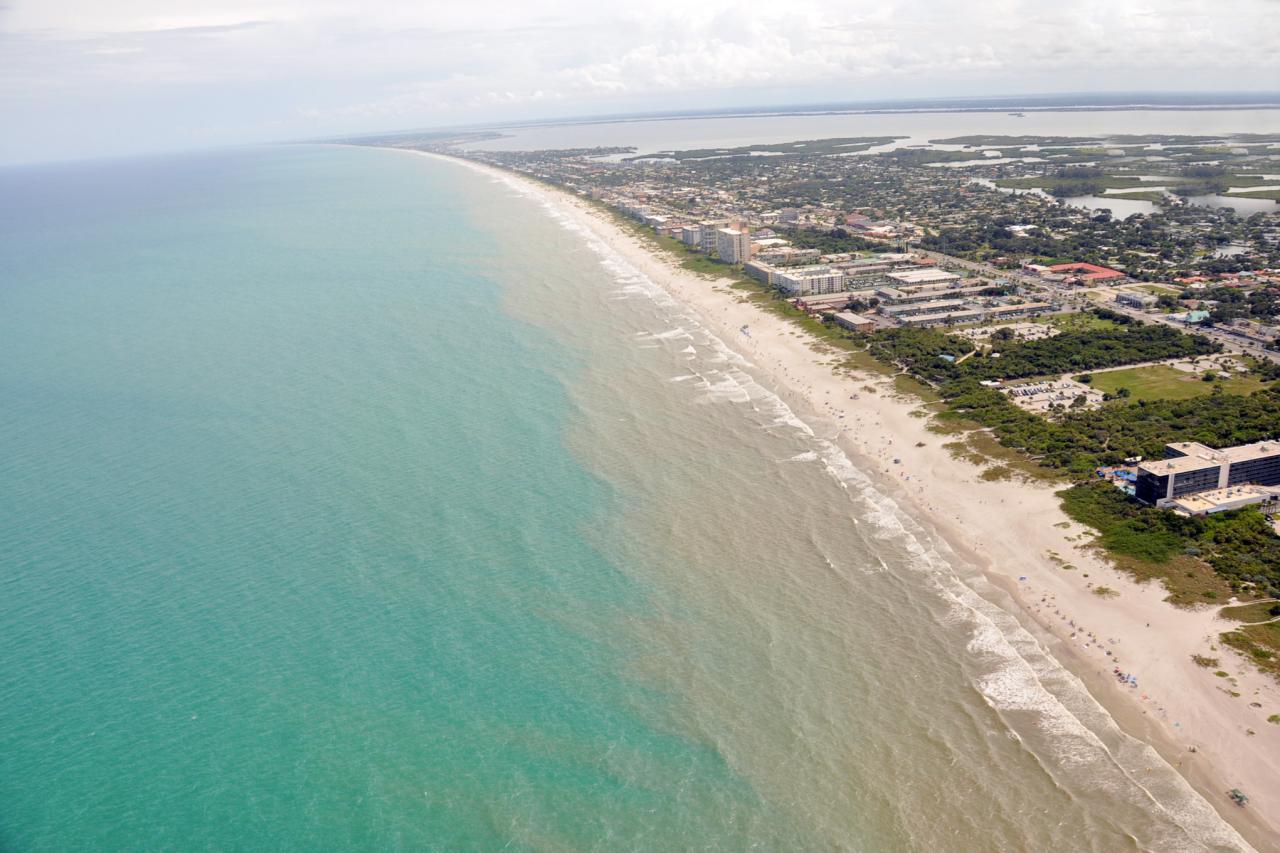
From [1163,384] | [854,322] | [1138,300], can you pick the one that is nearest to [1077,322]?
[1138,300]

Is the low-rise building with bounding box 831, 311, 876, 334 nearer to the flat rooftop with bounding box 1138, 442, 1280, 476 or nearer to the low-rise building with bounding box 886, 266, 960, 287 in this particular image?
the low-rise building with bounding box 886, 266, 960, 287

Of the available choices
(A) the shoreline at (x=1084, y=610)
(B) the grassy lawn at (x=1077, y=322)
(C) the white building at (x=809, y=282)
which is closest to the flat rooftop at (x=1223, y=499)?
(A) the shoreline at (x=1084, y=610)

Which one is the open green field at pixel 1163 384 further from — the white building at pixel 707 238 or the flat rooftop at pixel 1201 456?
the white building at pixel 707 238

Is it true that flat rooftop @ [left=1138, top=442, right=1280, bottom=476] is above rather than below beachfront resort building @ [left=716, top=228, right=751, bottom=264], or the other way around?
below

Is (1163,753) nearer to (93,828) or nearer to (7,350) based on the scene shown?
(93,828)

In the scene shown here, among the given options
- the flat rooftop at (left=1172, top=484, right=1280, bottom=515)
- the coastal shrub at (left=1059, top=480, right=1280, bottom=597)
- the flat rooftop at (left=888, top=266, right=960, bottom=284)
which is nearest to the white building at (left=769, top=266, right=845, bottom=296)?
the flat rooftop at (left=888, top=266, right=960, bottom=284)

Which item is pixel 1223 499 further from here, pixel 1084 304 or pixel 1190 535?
pixel 1084 304
